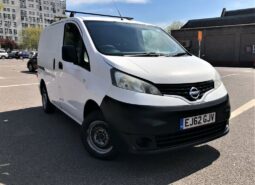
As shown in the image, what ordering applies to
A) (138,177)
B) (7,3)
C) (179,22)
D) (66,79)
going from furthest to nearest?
1. (7,3)
2. (179,22)
3. (66,79)
4. (138,177)

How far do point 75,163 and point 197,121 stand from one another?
5.54 feet

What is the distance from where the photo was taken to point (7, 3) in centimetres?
11956

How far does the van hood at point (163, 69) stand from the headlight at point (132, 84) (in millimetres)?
62

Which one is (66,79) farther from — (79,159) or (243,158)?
(243,158)

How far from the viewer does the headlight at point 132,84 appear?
139 inches

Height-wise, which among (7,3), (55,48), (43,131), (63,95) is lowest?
(43,131)

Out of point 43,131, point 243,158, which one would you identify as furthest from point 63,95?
point 243,158

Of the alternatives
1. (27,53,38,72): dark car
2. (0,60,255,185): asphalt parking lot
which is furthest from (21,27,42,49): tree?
(0,60,255,185): asphalt parking lot

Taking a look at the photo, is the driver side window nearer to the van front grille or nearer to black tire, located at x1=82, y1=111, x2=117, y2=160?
black tire, located at x1=82, y1=111, x2=117, y2=160

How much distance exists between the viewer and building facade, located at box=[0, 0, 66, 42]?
396ft

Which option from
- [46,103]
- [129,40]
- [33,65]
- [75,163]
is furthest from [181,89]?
[33,65]

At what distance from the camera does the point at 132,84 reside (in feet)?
11.7

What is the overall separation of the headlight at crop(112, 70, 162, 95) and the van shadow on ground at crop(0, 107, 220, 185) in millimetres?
1037

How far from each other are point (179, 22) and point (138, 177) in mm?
78144
